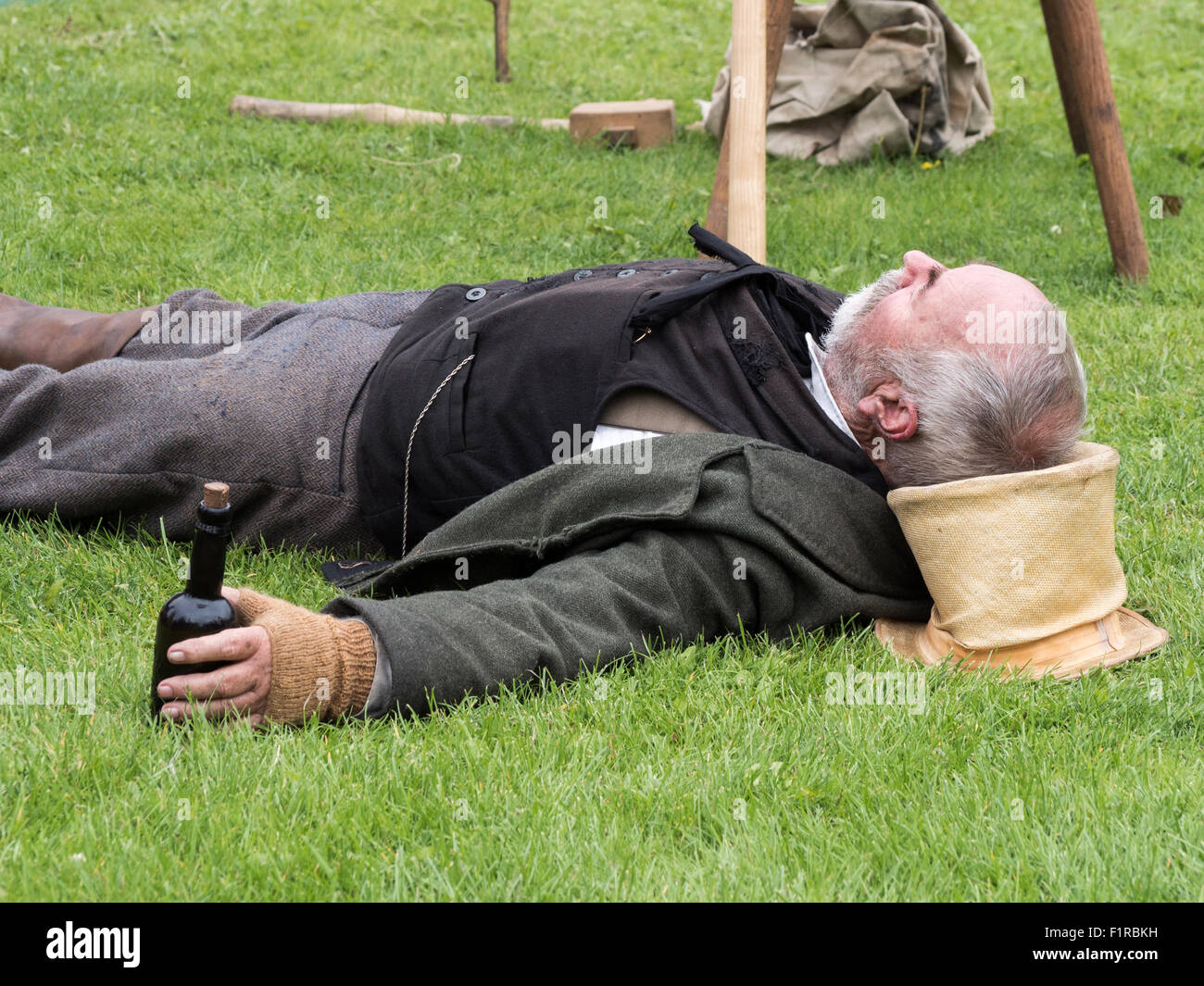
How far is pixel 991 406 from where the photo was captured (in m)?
2.51

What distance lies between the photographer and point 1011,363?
Answer: 2518mm

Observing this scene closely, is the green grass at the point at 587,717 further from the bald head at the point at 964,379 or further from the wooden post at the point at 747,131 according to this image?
the wooden post at the point at 747,131

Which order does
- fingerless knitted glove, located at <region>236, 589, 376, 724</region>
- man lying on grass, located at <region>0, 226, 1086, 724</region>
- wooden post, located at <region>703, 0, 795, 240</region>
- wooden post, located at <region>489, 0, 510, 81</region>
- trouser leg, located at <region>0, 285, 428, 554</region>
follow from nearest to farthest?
fingerless knitted glove, located at <region>236, 589, 376, 724</region>, man lying on grass, located at <region>0, 226, 1086, 724</region>, trouser leg, located at <region>0, 285, 428, 554</region>, wooden post, located at <region>703, 0, 795, 240</region>, wooden post, located at <region>489, 0, 510, 81</region>

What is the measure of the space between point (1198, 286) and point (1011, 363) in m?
3.21

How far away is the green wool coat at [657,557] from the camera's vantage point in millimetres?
2330

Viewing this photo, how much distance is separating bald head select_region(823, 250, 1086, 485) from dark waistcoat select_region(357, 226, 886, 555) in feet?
0.42

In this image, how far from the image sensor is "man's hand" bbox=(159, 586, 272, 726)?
1980 mm

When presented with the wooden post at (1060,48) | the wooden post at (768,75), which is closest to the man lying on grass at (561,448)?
the wooden post at (768,75)

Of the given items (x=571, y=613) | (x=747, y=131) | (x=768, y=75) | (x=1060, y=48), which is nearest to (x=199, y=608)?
(x=571, y=613)

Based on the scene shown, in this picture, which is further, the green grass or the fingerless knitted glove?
the fingerless knitted glove

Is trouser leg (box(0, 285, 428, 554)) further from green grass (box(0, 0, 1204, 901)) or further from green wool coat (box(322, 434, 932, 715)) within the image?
green wool coat (box(322, 434, 932, 715))

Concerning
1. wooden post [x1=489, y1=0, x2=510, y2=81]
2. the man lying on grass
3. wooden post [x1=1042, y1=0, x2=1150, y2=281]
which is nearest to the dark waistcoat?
the man lying on grass
